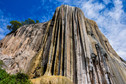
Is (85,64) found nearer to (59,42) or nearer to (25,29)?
(59,42)

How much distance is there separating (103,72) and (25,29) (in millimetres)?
17854

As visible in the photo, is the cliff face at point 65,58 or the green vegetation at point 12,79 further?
the cliff face at point 65,58

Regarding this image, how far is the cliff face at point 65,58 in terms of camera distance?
11461 mm

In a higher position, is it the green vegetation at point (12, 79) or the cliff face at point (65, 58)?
the cliff face at point (65, 58)

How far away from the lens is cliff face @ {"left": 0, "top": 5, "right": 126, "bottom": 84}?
11461mm

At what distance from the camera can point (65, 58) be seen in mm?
12070

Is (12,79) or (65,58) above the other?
(65,58)

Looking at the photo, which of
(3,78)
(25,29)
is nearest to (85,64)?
(3,78)

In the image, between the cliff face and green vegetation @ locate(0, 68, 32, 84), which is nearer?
green vegetation @ locate(0, 68, 32, 84)

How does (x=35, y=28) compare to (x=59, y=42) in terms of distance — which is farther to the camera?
(x=35, y=28)

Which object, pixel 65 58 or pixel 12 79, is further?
pixel 65 58

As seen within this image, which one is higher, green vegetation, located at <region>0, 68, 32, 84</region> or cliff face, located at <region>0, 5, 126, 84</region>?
cliff face, located at <region>0, 5, 126, 84</region>

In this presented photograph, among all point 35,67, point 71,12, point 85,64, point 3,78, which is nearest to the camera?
point 3,78

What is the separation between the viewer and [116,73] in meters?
16.3
